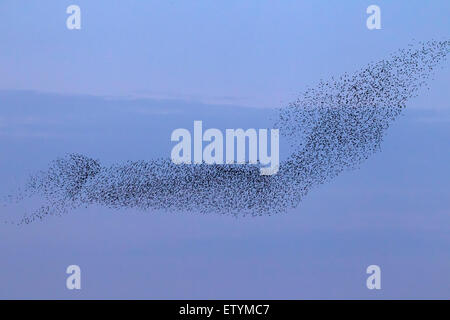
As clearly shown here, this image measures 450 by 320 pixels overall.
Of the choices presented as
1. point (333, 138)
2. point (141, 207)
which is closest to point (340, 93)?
point (333, 138)

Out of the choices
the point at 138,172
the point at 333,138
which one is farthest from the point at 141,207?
the point at 333,138

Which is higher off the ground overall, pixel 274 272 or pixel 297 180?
pixel 297 180

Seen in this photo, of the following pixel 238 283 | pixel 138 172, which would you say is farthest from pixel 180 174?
pixel 238 283

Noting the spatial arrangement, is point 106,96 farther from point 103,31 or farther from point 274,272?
point 274,272

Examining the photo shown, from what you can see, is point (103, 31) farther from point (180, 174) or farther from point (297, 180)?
point (297, 180)
